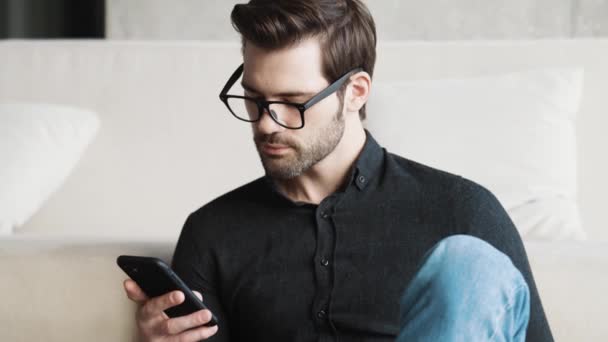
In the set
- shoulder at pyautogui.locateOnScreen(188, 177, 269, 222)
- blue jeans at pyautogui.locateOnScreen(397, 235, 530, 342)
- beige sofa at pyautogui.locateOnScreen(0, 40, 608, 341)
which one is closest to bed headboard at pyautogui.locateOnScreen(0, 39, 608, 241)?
beige sofa at pyautogui.locateOnScreen(0, 40, 608, 341)

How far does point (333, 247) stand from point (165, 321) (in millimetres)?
282

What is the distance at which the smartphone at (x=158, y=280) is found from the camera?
126 centimetres

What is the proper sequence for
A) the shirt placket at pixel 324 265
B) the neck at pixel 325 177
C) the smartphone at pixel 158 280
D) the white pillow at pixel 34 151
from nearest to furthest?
the smartphone at pixel 158 280 → the shirt placket at pixel 324 265 → the neck at pixel 325 177 → the white pillow at pixel 34 151

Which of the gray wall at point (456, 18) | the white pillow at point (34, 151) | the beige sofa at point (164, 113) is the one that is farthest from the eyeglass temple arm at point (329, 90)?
the gray wall at point (456, 18)

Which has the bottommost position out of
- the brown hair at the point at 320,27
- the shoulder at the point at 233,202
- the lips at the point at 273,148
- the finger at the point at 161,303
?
the finger at the point at 161,303

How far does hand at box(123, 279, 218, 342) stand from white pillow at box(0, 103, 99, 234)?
0.86 meters

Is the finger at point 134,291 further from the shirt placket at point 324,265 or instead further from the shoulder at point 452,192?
the shoulder at point 452,192

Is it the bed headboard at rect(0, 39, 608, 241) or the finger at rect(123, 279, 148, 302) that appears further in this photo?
the bed headboard at rect(0, 39, 608, 241)

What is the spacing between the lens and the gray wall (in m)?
3.00

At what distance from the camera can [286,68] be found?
57.0 inches

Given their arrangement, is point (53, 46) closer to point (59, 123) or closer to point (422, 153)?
point (59, 123)

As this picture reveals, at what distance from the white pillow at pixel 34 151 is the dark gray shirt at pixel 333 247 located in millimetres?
763

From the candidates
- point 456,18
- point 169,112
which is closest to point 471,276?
point 169,112

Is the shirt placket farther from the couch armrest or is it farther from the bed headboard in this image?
the bed headboard
